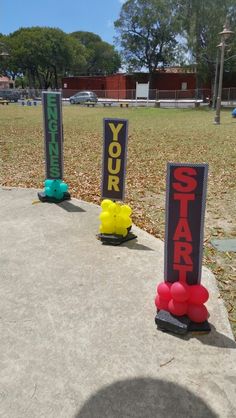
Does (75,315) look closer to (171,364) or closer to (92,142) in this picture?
(171,364)

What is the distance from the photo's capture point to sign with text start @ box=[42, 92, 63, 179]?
6.32m

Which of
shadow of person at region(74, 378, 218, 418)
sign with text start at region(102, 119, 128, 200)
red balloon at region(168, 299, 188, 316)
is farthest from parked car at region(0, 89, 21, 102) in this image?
shadow of person at region(74, 378, 218, 418)

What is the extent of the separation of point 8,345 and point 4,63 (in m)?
74.3

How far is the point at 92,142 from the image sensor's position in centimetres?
1409

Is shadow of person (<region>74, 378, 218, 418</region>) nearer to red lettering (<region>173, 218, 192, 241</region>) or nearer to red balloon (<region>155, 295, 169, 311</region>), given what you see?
red balloon (<region>155, 295, 169, 311</region>)

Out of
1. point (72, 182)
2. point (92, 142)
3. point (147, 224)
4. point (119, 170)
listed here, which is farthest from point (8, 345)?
point (92, 142)

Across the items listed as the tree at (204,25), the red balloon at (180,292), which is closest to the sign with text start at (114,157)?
the red balloon at (180,292)

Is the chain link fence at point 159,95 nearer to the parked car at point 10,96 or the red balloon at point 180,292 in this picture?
the parked car at point 10,96

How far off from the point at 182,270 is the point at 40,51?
A: 71.3 m

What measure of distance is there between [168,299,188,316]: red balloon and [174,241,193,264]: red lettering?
358 millimetres

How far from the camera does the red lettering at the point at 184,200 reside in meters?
3.07

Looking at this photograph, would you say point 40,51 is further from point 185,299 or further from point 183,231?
point 185,299

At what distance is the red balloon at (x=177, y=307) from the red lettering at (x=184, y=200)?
0.76 meters

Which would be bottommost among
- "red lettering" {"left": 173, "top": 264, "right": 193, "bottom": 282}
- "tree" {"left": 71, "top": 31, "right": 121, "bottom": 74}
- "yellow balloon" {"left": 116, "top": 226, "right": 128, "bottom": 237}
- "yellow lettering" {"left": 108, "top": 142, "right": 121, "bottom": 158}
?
"yellow balloon" {"left": 116, "top": 226, "right": 128, "bottom": 237}
